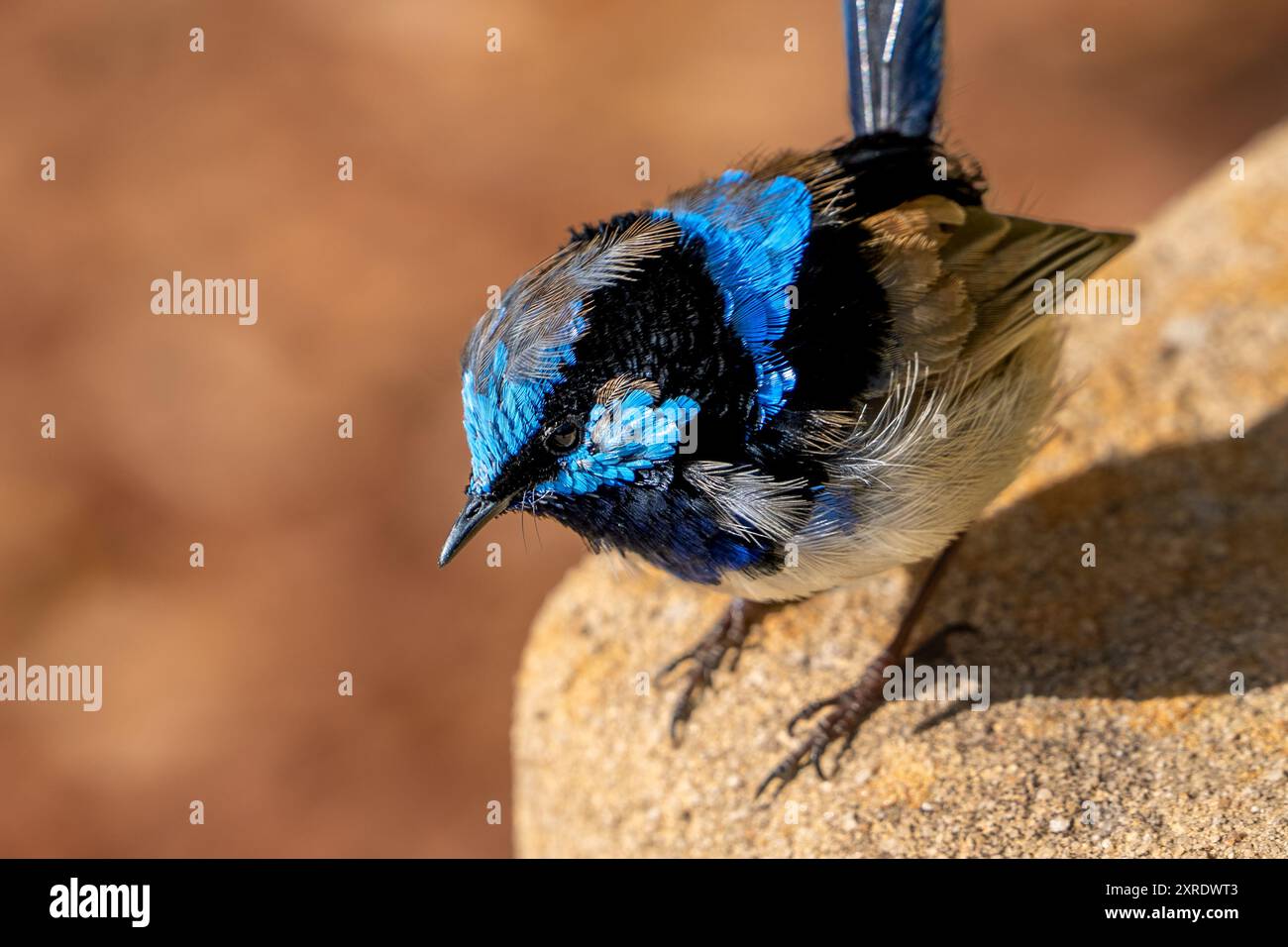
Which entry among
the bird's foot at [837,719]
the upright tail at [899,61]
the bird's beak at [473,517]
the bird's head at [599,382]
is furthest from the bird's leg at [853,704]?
the upright tail at [899,61]

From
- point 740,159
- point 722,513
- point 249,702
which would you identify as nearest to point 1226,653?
point 722,513

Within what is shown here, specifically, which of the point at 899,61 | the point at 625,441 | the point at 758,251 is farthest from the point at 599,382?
the point at 899,61

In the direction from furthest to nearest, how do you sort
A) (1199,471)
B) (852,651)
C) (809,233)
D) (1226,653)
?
1. (1199,471)
2. (852,651)
3. (1226,653)
4. (809,233)

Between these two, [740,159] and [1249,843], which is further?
[740,159]

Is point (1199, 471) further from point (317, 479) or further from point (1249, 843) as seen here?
point (317, 479)

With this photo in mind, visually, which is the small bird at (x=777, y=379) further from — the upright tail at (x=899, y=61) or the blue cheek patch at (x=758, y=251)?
the upright tail at (x=899, y=61)

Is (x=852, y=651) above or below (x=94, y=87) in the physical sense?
below
